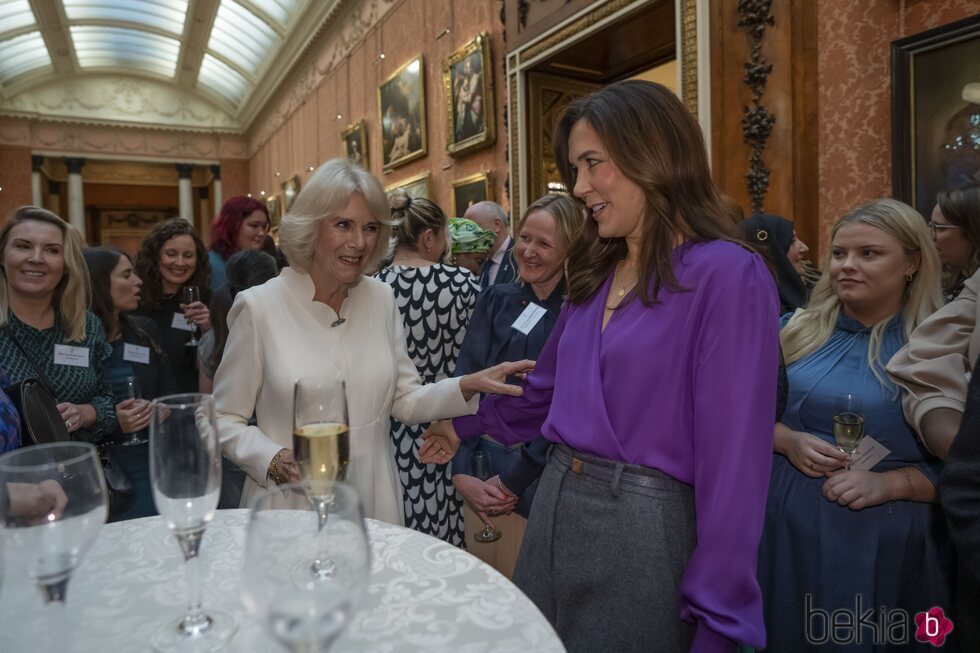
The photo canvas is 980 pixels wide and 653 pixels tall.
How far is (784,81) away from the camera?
12.9 feet

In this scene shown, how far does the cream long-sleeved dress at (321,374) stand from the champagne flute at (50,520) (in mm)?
979

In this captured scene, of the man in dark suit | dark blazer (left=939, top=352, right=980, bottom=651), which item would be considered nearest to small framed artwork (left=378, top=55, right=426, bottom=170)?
the man in dark suit

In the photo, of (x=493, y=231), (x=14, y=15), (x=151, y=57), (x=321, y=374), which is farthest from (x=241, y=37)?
(x=321, y=374)

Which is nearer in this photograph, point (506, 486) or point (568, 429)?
point (568, 429)

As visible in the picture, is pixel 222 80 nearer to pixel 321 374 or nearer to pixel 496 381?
pixel 321 374

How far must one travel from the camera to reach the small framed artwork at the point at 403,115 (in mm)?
8805

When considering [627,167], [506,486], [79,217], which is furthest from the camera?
[79,217]

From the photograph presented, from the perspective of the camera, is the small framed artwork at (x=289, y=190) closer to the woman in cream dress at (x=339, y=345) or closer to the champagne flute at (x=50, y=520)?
the woman in cream dress at (x=339, y=345)

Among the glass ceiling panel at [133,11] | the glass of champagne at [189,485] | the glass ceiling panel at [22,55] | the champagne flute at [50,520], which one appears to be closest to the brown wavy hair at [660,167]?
the glass of champagne at [189,485]

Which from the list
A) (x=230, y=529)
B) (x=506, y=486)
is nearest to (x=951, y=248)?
(x=506, y=486)

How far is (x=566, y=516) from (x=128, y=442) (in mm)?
2092

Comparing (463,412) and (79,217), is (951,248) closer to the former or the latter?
(463,412)

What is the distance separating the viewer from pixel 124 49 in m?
19.2

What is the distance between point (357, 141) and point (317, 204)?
9.98m
